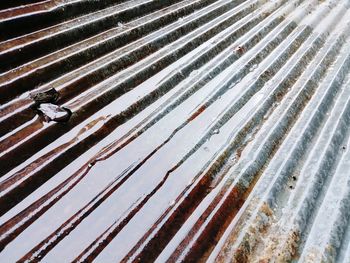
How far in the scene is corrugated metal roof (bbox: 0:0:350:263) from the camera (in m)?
1.71

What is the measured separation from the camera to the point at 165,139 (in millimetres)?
2189

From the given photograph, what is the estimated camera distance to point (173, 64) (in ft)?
9.02

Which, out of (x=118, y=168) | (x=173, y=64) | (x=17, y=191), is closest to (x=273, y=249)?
(x=118, y=168)

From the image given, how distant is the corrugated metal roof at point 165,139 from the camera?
67.1 inches

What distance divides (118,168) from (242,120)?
996mm

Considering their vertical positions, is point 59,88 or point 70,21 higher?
point 70,21

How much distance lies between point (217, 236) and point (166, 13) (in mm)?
2131

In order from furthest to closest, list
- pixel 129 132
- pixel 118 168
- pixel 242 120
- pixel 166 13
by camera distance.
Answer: pixel 166 13 → pixel 242 120 → pixel 129 132 → pixel 118 168

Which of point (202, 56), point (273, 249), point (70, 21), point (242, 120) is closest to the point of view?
point (273, 249)

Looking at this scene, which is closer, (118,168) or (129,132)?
(118,168)

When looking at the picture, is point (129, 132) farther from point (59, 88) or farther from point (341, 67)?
point (341, 67)

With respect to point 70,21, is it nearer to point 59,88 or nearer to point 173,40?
point 59,88

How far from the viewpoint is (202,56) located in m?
2.88

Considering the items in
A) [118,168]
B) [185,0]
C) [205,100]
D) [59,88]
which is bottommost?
[118,168]
